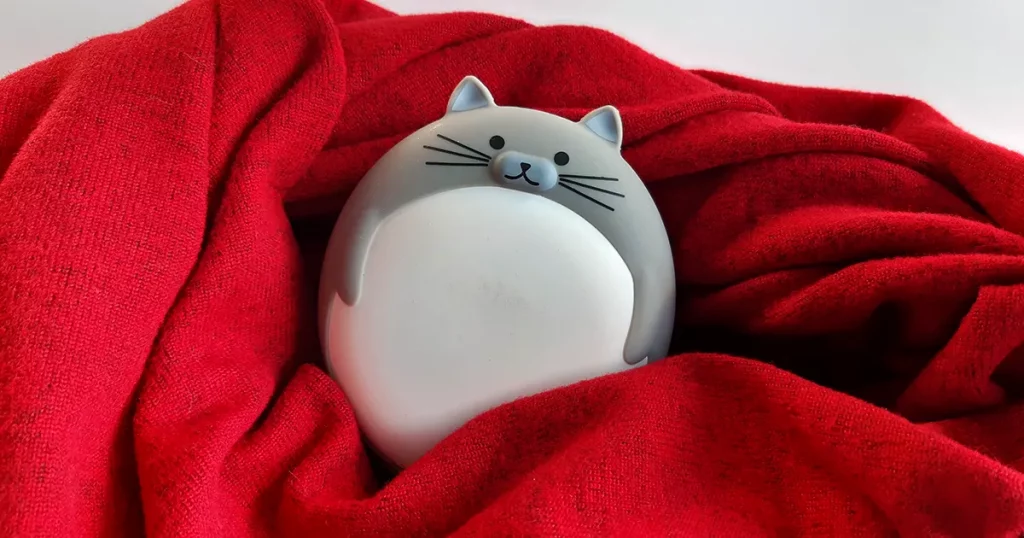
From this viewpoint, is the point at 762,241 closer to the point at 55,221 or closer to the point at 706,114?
the point at 706,114

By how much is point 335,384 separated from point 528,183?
17 centimetres

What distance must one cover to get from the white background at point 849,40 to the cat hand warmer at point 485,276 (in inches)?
13.3

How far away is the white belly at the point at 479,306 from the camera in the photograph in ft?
1.54

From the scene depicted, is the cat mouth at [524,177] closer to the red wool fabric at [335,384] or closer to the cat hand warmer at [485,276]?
the cat hand warmer at [485,276]

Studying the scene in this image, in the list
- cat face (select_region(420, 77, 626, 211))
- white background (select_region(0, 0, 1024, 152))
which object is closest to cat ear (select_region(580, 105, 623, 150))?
cat face (select_region(420, 77, 626, 211))

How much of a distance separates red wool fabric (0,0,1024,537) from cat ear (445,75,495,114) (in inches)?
3.3

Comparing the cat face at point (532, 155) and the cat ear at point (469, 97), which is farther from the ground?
the cat ear at point (469, 97)

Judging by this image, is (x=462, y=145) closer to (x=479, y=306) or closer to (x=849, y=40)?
(x=479, y=306)

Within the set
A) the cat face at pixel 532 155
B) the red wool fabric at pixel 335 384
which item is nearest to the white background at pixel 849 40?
the red wool fabric at pixel 335 384

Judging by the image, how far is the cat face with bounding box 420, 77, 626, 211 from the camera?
0.48m

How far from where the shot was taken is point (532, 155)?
0.48m

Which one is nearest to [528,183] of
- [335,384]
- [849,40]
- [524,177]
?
[524,177]

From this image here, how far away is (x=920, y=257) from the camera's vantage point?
48 cm

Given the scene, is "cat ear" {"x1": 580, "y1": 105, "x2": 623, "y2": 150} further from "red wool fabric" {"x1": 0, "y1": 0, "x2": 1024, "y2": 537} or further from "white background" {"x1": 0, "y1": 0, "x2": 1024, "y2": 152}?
"white background" {"x1": 0, "y1": 0, "x2": 1024, "y2": 152}
